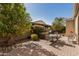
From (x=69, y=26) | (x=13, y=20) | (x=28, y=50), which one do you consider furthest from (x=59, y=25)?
(x=13, y=20)

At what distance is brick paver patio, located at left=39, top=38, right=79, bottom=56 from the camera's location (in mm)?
4555

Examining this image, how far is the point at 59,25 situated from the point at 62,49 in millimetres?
454

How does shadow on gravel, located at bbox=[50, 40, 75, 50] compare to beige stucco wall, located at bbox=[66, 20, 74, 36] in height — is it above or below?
below

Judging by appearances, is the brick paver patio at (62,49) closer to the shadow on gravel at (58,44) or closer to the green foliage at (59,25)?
the shadow on gravel at (58,44)

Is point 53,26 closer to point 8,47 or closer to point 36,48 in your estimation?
point 36,48

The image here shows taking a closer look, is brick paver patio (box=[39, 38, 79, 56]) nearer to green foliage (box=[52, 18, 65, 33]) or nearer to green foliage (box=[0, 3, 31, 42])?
green foliage (box=[52, 18, 65, 33])

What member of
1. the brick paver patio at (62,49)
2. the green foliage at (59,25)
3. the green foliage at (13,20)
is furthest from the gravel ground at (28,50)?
the green foliage at (59,25)

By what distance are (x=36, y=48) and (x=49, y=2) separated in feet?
2.95

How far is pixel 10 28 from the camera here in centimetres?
462

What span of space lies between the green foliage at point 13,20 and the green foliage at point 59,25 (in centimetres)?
47

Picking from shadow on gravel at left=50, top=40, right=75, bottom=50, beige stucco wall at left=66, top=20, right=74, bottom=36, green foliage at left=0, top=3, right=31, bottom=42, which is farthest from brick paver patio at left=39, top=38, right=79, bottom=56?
green foliage at left=0, top=3, right=31, bottom=42

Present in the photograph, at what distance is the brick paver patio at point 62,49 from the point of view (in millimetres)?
4555

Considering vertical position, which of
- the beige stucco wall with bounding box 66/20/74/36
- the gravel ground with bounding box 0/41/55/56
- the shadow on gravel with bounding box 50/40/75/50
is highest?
the beige stucco wall with bounding box 66/20/74/36

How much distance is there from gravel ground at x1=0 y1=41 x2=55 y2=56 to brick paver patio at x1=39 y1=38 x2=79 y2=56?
7 cm
